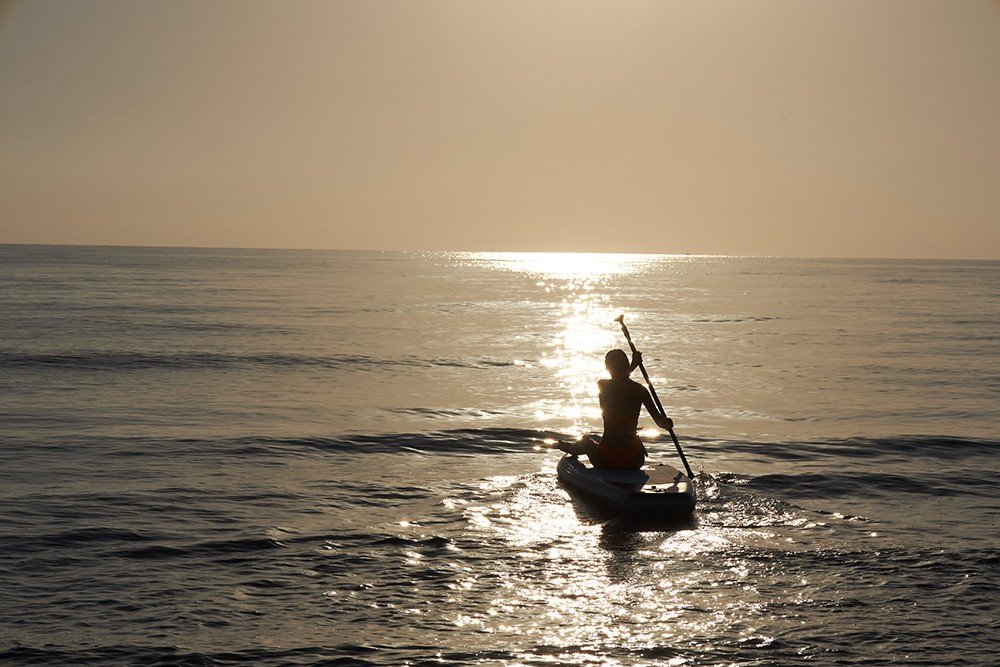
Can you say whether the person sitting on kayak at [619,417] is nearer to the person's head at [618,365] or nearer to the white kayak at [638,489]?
the person's head at [618,365]

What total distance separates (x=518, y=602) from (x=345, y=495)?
5.26 m

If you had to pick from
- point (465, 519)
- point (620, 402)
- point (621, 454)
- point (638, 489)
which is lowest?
point (465, 519)

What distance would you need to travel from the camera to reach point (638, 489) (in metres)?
12.7

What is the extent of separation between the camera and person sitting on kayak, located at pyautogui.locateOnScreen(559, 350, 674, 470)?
542 inches

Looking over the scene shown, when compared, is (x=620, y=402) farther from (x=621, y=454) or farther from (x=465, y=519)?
(x=465, y=519)

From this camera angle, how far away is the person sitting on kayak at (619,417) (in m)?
13.8

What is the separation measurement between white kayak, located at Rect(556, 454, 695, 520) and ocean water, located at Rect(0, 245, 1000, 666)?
0.96 ft

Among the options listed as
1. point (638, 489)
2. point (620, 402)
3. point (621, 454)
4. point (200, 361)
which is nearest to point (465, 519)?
point (638, 489)

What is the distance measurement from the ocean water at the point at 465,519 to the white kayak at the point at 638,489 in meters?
0.29

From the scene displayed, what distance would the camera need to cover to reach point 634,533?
11930 millimetres

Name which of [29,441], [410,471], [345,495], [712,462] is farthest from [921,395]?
[29,441]

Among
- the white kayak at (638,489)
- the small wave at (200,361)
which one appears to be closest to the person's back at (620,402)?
the white kayak at (638,489)

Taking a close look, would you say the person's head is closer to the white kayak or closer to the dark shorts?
the dark shorts

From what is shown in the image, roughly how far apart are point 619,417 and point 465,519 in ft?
9.60
